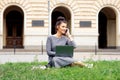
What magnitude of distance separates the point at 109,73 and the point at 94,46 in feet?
92.4

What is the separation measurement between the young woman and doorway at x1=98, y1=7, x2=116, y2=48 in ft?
95.6

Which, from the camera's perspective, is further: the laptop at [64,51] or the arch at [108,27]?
the arch at [108,27]

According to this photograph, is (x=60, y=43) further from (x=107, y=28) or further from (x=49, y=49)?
(x=107, y=28)

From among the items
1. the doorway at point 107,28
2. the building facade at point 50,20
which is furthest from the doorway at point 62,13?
the doorway at point 107,28

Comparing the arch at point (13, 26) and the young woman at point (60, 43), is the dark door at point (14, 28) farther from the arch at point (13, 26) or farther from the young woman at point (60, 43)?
the young woman at point (60, 43)

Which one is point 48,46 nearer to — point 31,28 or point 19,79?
point 19,79

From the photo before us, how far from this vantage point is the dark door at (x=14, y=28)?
4047cm

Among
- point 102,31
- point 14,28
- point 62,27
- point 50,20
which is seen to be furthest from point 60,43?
point 102,31

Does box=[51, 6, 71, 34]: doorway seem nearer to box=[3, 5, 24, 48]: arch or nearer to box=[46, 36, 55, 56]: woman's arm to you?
box=[3, 5, 24, 48]: arch

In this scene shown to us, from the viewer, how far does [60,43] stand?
1145 cm

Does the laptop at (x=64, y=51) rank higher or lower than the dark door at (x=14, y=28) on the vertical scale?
lower

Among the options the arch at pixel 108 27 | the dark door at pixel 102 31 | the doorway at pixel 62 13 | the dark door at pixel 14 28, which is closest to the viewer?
the doorway at pixel 62 13

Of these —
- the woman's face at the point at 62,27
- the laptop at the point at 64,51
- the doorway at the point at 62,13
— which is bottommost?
the laptop at the point at 64,51

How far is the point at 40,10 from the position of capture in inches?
1499
